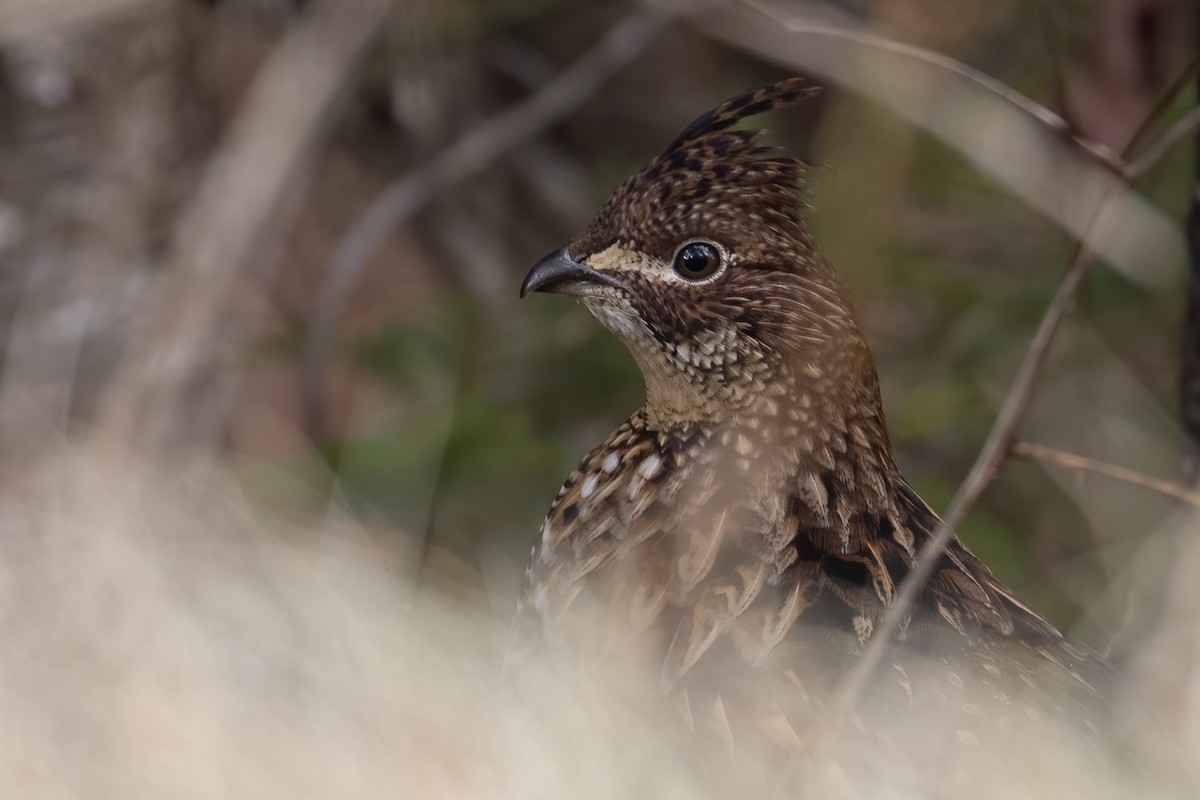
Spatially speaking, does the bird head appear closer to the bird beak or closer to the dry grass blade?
the bird beak

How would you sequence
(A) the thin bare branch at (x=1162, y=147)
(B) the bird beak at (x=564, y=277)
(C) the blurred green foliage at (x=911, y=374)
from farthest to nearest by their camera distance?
(C) the blurred green foliage at (x=911, y=374) → (B) the bird beak at (x=564, y=277) → (A) the thin bare branch at (x=1162, y=147)

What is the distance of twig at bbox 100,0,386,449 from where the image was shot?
3924mm

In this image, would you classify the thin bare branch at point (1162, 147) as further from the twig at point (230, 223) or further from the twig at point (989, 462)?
the twig at point (230, 223)

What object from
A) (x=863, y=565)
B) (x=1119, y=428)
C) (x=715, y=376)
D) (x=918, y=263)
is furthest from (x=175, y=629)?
(x=1119, y=428)

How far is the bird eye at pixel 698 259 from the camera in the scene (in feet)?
8.64

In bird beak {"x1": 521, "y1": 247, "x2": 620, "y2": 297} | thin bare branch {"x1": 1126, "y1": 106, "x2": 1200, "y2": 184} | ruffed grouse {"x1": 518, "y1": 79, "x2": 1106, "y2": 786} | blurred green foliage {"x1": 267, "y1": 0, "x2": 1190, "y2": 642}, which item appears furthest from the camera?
blurred green foliage {"x1": 267, "y1": 0, "x2": 1190, "y2": 642}

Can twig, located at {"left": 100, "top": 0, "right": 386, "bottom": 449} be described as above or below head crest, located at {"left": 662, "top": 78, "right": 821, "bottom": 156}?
below

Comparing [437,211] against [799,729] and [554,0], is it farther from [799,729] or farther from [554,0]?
[799,729]

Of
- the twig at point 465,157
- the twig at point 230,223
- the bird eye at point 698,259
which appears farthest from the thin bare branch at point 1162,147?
the twig at point 465,157

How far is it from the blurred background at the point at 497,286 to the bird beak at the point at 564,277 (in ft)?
1.59

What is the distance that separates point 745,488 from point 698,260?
1.46ft

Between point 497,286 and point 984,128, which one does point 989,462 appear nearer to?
point 984,128

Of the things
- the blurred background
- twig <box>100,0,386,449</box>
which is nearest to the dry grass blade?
the blurred background

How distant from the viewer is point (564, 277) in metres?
2.75
